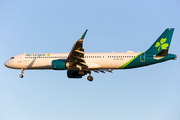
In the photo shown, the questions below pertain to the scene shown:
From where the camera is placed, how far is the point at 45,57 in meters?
46.3

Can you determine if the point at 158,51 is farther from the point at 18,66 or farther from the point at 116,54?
the point at 18,66

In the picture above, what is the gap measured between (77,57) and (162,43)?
1211 cm

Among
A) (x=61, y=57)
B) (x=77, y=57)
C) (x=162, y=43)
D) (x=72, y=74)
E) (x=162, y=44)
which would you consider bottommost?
(x=72, y=74)

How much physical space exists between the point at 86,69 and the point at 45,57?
22.7 ft

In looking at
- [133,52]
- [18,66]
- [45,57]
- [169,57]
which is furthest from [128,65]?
[18,66]

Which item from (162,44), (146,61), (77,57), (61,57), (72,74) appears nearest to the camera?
(77,57)

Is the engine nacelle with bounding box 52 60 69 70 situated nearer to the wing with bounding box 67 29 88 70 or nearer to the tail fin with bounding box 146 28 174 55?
the wing with bounding box 67 29 88 70

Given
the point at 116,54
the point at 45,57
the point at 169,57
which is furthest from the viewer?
the point at 45,57

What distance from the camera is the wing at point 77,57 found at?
38.6 metres

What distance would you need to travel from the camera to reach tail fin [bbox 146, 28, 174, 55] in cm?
4222

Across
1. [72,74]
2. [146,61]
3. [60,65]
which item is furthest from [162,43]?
[60,65]

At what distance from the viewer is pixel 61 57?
45.5 m

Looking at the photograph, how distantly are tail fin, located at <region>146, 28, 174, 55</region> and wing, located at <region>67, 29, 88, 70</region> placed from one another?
9.31 metres

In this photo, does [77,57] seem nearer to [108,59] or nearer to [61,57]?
[108,59]
